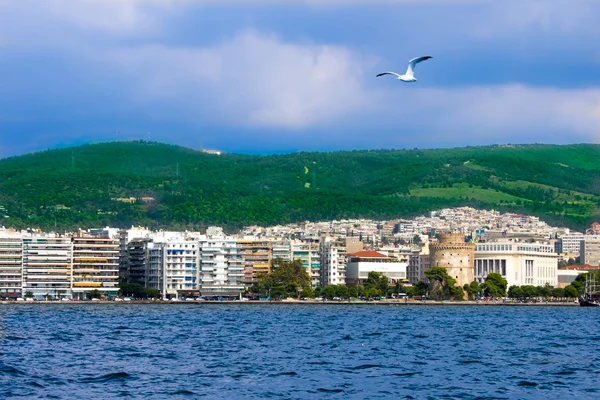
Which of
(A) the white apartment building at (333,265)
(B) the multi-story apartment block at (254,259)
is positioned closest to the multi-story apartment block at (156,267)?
(B) the multi-story apartment block at (254,259)

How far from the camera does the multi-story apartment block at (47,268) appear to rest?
13812 centimetres

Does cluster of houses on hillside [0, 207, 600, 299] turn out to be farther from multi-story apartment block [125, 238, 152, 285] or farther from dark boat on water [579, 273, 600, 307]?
dark boat on water [579, 273, 600, 307]

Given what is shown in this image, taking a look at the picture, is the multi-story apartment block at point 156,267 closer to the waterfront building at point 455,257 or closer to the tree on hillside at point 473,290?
the waterfront building at point 455,257

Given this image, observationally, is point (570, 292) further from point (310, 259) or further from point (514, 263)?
point (310, 259)

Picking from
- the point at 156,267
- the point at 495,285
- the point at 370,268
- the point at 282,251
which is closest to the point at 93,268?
the point at 156,267

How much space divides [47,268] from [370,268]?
141ft

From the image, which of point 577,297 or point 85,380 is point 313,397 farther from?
point 577,297

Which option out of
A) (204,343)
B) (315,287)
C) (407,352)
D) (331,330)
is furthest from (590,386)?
(315,287)

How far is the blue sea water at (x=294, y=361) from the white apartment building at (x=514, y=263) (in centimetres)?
8791

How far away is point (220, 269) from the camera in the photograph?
14675 centimetres

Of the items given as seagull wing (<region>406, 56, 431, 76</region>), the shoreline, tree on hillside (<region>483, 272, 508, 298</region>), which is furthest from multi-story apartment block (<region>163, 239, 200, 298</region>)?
seagull wing (<region>406, 56, 431, 76</region>)

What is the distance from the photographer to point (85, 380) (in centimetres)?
4159

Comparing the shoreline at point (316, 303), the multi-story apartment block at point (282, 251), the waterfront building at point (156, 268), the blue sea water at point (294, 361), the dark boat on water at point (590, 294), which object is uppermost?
the multi-story apartment block at point (282, 251)

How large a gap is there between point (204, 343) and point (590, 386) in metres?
22.7
